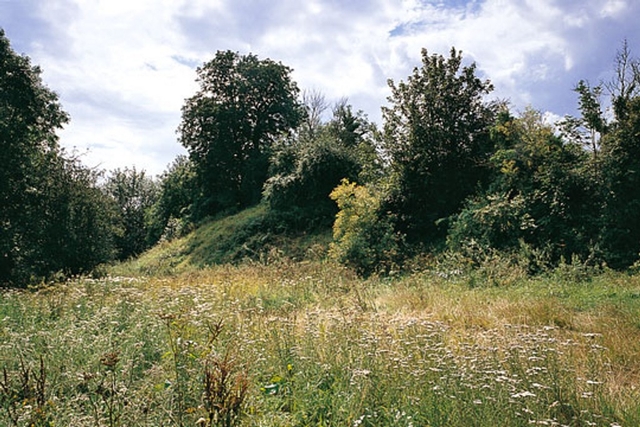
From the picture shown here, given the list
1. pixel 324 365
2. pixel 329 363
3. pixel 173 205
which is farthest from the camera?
pixel 173 205

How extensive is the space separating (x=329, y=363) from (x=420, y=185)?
12.4 m

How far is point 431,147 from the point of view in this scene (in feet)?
50.2

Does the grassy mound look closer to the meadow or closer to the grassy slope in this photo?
the grassy slope

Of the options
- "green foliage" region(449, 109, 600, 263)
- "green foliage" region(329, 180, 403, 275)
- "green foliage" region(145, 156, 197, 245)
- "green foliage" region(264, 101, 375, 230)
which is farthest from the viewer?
"green foliage" region(145, 156, 197, 245)

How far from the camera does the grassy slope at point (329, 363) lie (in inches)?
112

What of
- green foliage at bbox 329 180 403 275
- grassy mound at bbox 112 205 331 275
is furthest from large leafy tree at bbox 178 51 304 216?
green foliage at bbox 329 180 403 275

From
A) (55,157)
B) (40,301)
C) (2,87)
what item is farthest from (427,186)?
(2,87)

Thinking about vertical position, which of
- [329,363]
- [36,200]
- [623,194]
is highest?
[36,200]

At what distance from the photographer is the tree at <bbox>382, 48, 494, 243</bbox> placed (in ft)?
50.1

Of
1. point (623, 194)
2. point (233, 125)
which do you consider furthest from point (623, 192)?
point (233, 125)

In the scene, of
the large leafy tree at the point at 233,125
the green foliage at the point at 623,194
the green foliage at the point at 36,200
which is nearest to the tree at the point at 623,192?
the green foliage at the point at 623,194

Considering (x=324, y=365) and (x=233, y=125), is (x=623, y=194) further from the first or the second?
(x=233, y=125)

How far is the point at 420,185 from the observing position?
15.5 m

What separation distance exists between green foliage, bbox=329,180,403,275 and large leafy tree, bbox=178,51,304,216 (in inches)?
589
